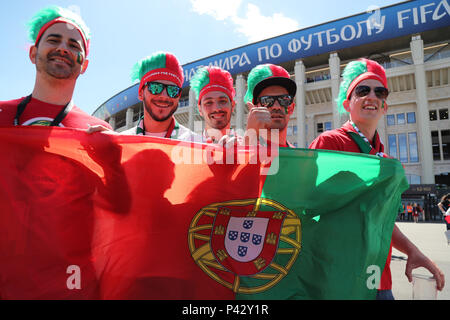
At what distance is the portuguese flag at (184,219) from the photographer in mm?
1355

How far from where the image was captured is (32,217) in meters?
1.36

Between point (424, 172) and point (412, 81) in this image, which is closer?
point (424, 172)

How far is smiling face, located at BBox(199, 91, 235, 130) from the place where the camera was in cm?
262

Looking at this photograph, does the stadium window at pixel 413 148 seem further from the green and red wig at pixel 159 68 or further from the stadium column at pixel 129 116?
the stadium column at pixel 129 116

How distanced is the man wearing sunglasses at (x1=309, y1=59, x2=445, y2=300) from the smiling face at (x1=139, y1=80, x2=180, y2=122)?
3.78 feet

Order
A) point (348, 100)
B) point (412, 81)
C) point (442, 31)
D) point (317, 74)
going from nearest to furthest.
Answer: point (348, 100) < point (442, 31) < point (412, 81) < point (317, 74)

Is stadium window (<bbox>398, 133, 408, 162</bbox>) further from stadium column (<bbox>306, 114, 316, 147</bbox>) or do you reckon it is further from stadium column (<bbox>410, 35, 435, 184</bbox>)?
stadium column (<bbox>306, 114, 316, 147</bbox>)

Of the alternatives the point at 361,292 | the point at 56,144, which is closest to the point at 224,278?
the point at 361,292

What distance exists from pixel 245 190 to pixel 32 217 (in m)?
1.08

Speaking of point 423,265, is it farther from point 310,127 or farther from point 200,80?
point 310,127

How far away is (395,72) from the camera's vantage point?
2341 cm
